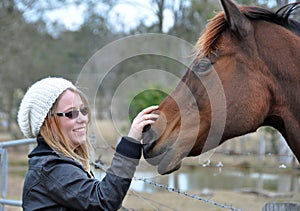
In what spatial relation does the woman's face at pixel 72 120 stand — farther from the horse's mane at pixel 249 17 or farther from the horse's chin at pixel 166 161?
the horse's mane at pixel 249 17

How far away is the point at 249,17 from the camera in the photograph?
2.05 m

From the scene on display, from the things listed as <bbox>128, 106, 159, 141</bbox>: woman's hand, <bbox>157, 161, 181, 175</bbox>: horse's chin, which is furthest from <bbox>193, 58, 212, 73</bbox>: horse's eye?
<bbox>157, 161, 181, 175</bbox>: horse's chin

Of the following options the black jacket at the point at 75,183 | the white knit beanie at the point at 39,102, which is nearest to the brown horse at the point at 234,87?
the black jacket at the point at 75,183

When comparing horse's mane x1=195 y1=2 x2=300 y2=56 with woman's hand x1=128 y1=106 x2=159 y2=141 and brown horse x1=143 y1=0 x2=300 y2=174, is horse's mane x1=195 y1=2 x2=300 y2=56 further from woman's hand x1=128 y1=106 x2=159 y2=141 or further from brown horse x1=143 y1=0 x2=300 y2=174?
woman's hand x1=128 y1=106 x2=159 y2=141

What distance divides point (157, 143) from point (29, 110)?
1.88 ft

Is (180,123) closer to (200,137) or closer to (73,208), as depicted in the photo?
(200,137)

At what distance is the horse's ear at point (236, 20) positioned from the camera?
1.92m

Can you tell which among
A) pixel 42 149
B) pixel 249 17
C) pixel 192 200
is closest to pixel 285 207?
pixel 249 17

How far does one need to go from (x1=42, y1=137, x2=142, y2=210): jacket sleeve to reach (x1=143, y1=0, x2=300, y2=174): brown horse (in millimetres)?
281

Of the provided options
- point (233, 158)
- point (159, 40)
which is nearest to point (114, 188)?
point (159, 40)

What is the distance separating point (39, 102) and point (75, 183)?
1.30ft

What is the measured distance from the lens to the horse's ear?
75.4 inches

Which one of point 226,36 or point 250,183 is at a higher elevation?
point 226,36

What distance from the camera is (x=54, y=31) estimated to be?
66.5ft
